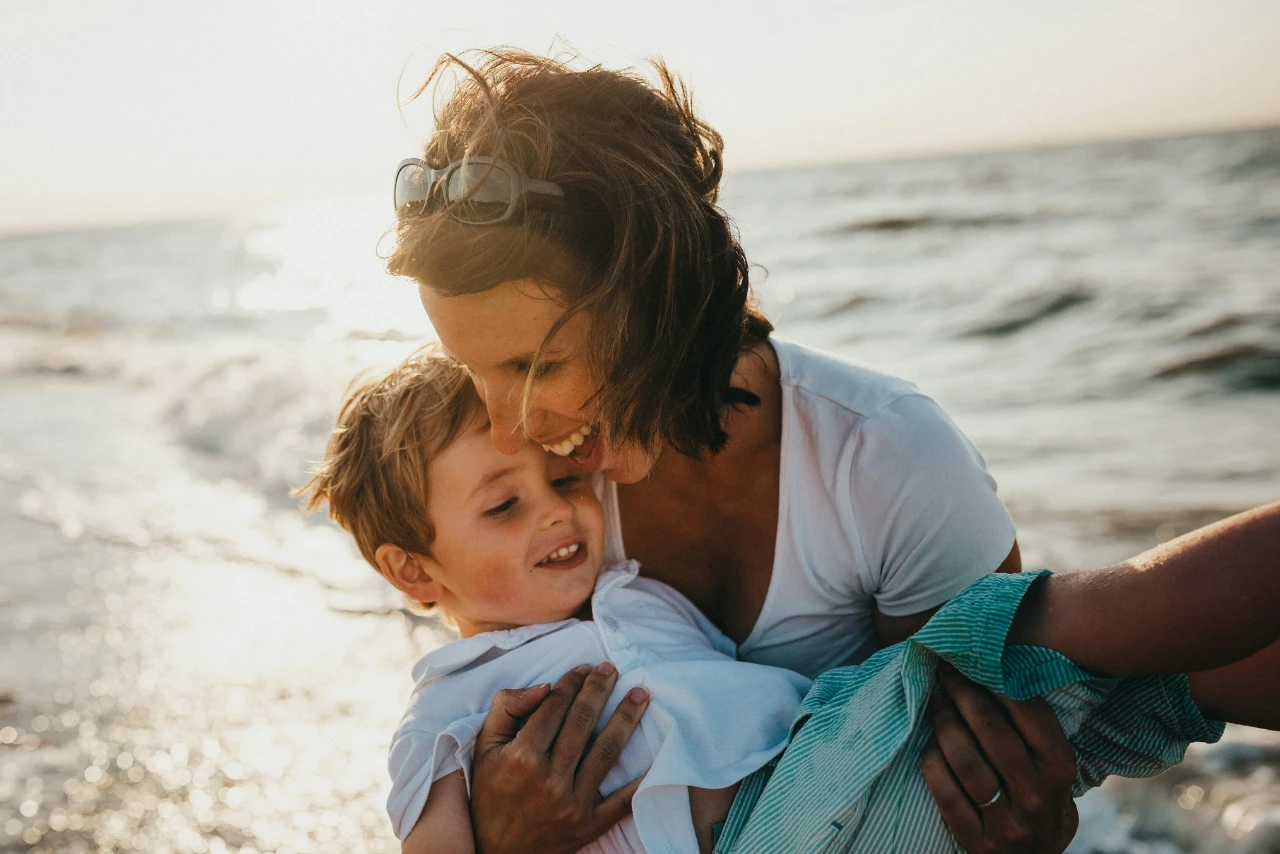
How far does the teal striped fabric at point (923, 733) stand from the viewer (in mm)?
1673

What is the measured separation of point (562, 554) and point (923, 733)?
3.24 ft

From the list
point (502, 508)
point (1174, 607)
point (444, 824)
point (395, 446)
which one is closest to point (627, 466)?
point (502, 508)

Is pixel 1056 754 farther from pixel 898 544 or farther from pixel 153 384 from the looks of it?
pixel 153 384

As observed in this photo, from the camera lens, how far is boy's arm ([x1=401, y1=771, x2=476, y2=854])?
207 centimetres

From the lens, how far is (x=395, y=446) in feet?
8.09

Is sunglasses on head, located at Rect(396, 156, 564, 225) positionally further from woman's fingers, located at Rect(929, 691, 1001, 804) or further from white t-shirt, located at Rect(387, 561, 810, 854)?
woman's fingers, located at Rect(929, 691, 1001, 804)

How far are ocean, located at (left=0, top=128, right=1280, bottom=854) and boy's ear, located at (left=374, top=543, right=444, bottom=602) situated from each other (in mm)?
664

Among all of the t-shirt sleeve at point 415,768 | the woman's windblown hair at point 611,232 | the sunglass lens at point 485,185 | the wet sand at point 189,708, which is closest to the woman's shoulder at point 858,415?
the woman's windblown hair at point 611,232

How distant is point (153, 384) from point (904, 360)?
9.12 metres

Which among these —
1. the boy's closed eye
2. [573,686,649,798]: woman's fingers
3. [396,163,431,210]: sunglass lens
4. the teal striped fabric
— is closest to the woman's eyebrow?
[396,163,431,210]: sunglass lens

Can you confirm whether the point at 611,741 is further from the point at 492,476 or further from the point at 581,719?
the point at 492,476

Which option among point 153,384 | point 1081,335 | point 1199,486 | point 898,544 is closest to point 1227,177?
point 1081,335

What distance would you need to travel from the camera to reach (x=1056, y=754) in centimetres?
170

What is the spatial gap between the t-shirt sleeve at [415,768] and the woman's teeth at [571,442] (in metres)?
0.66
